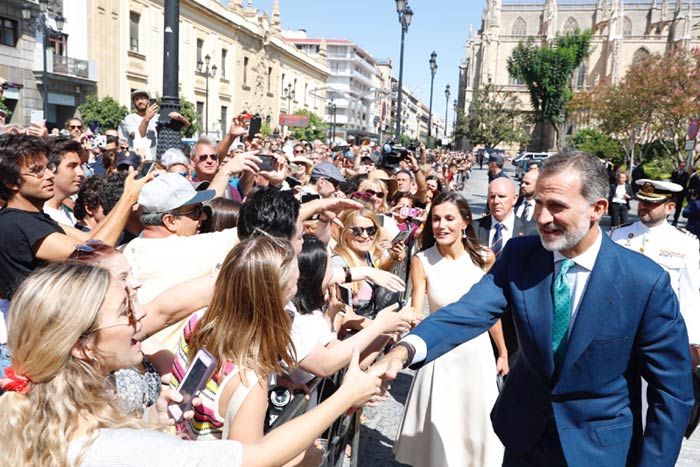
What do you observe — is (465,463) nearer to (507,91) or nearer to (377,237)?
(377,237)

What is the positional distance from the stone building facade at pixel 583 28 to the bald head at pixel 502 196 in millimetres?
71007

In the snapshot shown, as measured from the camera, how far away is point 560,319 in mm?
2545

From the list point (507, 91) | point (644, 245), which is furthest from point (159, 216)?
point (507, 91)

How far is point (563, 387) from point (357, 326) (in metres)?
1.70

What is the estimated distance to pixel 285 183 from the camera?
6.16 metres

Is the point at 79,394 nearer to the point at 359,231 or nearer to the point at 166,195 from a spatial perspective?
the point at 166,195

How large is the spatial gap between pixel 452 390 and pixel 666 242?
96.6 inches

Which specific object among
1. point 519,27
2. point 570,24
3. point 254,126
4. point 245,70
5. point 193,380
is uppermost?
point 570,24

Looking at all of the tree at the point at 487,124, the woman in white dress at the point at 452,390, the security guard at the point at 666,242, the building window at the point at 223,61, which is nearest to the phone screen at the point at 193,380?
the woman in white dress at the point at 452,390

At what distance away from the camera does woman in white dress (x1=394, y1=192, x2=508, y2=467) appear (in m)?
3.74

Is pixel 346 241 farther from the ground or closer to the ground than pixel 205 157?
closer to the ground

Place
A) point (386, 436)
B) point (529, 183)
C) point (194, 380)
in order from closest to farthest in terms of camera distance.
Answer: point (194, 380) → point (386, 436) → point (529, 183)

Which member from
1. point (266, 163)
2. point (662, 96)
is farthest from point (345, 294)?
point (662, 96)

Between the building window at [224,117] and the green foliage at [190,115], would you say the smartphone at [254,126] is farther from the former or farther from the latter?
the building window at [224,117]
